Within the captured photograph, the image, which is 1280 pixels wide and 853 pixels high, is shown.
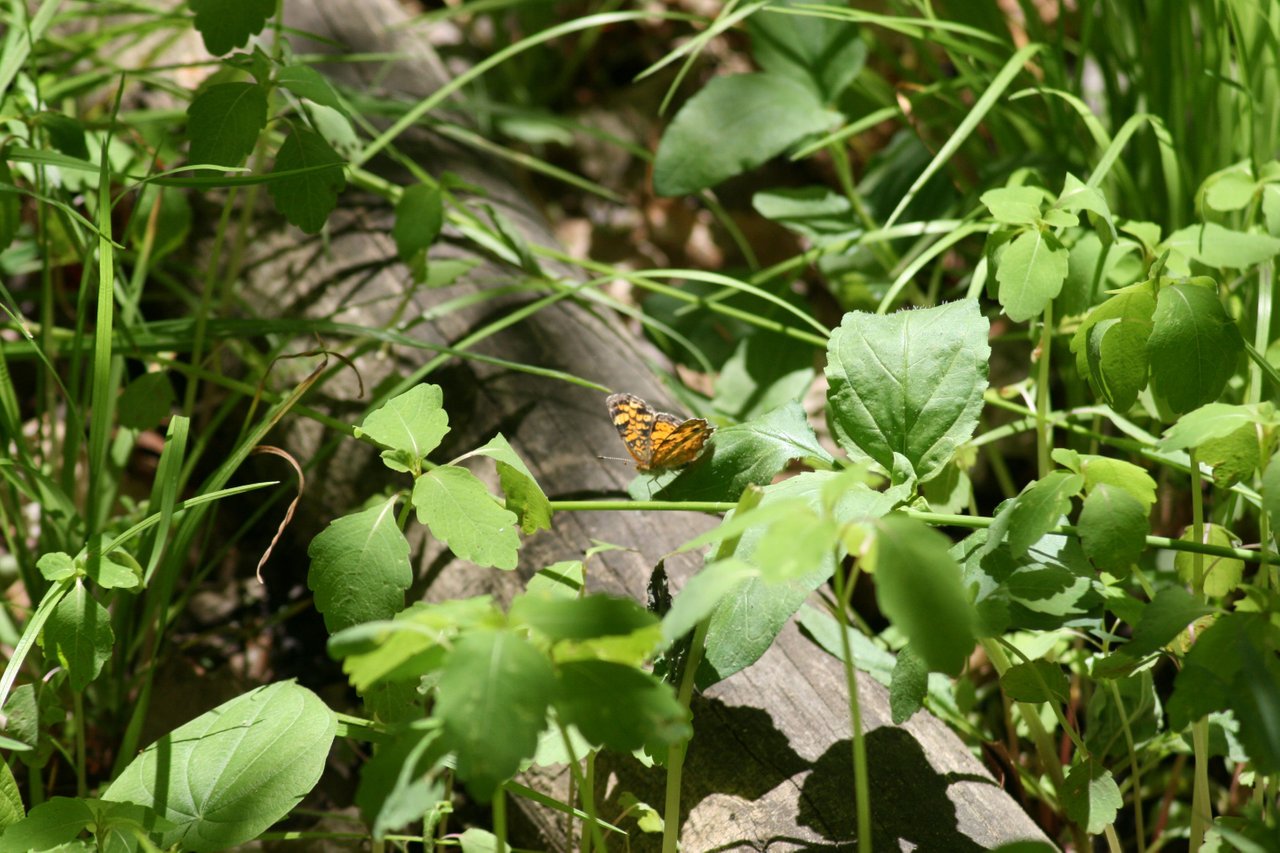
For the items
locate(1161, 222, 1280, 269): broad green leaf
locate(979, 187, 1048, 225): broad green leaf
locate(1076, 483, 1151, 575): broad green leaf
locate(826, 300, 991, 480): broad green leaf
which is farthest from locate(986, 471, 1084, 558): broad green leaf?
locate(1161, 222, 1280, 269): broad green leaf

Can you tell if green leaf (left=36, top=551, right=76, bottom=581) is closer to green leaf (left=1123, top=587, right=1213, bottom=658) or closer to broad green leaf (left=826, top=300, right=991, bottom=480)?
broad green leaf (left=826, top=300, right=991, bottom=480)

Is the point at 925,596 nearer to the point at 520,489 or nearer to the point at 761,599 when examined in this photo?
the point at 761,599

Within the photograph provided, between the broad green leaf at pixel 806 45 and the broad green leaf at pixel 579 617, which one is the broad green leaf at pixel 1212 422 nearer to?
the broad green leaf at pixel 579 617

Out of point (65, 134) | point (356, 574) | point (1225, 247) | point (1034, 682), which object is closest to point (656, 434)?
point (356, 574)

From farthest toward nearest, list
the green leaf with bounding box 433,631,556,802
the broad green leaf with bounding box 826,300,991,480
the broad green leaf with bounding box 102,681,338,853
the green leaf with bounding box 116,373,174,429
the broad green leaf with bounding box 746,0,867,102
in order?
the broad green leaf with bounding box 746,0,867,102, the green leaf with bounding box 116,373,174,429, the broad green leaf with bounding box 826,300,991,480, the broad green leaf with bounding box 102,681,338,853, the green leaf with bounding box 433,631,556,802

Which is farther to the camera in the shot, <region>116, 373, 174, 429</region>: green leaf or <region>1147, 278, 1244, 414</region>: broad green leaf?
<region>116, 373, 174, 429</region>: green leaf

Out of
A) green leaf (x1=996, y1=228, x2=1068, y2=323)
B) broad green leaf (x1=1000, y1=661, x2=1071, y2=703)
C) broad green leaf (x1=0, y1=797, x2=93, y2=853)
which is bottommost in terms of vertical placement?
broad green leaf (x1=1000, y1=661, x2=1071, y2=703)
